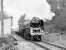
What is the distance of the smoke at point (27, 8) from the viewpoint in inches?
843

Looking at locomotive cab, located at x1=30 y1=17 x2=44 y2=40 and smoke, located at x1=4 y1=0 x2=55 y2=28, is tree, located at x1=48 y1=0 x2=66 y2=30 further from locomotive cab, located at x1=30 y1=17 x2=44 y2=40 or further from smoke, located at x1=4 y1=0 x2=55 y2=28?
locomotive cab, located at x1=30 y1=17 x2=44 y2=40

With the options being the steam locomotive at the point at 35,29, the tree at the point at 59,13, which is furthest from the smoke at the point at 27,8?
the tree at the point at 59,13

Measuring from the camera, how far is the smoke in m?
21.4

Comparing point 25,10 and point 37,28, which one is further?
point 25,10

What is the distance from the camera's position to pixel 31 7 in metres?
22.0

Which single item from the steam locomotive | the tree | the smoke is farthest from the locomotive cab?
→ the tree

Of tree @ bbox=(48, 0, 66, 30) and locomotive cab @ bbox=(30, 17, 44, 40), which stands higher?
tree @ bbox=(48, 0, 66, 30)

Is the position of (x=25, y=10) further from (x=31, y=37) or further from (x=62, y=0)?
(x=62, y=0)

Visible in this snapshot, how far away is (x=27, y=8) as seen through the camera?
74.9 ft

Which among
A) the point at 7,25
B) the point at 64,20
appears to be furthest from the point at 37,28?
the point at 64,20

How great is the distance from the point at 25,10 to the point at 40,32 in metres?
7.84

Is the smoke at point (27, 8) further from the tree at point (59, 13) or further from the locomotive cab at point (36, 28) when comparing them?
the tree at point (59, 13)

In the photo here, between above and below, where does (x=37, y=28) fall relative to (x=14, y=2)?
below

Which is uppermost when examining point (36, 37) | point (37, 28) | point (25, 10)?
point (25, 10)
